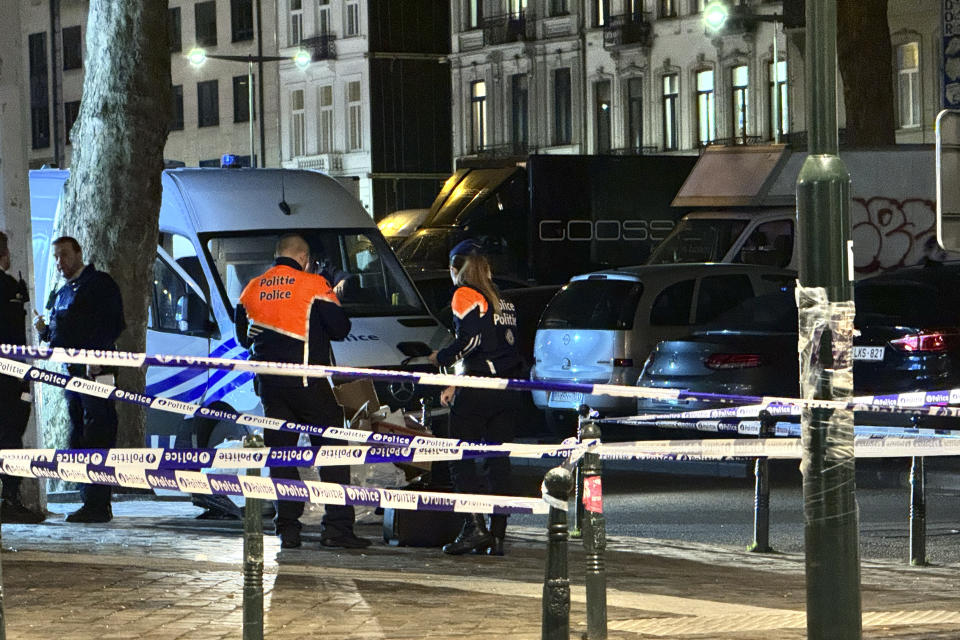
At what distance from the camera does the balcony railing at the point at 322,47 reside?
6397 centimetres

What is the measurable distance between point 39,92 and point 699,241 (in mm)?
55093

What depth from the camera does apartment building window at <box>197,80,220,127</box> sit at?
67.7m

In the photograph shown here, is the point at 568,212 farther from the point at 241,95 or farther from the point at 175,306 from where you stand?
the point at 241,95

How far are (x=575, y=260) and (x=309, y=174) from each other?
12944 mm

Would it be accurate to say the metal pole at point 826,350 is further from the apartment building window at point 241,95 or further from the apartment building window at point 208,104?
the apartment building window at point 208,104

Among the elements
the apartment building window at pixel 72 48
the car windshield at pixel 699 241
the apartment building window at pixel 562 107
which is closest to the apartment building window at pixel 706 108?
the apartment building window at pixel 562 107

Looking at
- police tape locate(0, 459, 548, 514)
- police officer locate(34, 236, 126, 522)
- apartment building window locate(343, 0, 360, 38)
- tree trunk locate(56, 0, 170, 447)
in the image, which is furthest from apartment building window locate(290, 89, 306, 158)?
police tape locate(0, 459, 548, 514)

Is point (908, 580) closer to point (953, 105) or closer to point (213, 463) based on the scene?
point (213, 463)

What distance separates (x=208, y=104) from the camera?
6812 centimetres

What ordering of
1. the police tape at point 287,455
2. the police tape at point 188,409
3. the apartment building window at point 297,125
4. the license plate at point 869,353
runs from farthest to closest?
the apartment building window at point 297,125 < the license plate at point 869,353 < the police tape at point 188,409 < the police tape at point 287,455

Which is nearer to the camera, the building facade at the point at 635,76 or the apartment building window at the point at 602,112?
the building facade at the point at 635,76

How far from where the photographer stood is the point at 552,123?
55.7m

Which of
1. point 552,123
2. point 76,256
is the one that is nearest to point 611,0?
point 552,123

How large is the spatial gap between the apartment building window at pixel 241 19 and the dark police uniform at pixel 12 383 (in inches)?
2175
